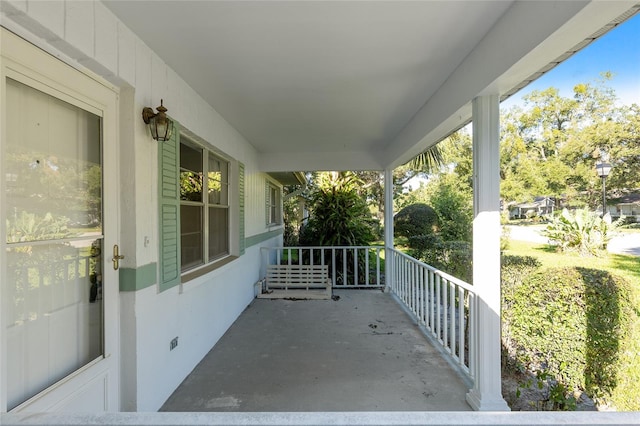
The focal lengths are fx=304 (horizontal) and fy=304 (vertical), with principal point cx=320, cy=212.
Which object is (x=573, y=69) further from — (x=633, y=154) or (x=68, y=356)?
(x=68, y=356)

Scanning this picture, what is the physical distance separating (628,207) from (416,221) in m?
4.00

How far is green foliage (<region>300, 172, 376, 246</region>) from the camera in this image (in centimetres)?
650

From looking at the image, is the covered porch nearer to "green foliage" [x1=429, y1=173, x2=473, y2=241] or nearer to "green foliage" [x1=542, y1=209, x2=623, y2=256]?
"green foliage" [x1=542, y1=209, x2=623, y2=256]

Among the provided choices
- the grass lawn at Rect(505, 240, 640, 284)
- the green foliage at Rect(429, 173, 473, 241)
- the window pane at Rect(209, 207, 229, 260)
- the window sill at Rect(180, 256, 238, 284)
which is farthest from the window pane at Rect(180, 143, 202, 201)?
the green foliage at Rect(429, 173, 473, 241)

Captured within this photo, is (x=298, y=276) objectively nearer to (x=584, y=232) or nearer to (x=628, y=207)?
(x=584, y=232)

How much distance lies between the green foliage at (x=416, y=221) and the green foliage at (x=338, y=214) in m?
1.76

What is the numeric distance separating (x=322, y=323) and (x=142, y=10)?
3661 mm

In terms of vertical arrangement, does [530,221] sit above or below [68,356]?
above

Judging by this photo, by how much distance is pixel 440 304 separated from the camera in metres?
3.49

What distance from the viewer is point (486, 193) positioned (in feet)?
7.27

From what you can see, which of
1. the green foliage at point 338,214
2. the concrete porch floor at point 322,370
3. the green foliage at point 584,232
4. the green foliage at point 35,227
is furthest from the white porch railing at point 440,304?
the green foliage at point 35,227

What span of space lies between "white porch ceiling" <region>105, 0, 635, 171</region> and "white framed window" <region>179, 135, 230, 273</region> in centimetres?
63

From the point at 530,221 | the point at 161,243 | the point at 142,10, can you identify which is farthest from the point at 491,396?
the point at 530,221

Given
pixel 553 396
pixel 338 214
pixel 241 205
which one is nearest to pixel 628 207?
pixel 553 396
